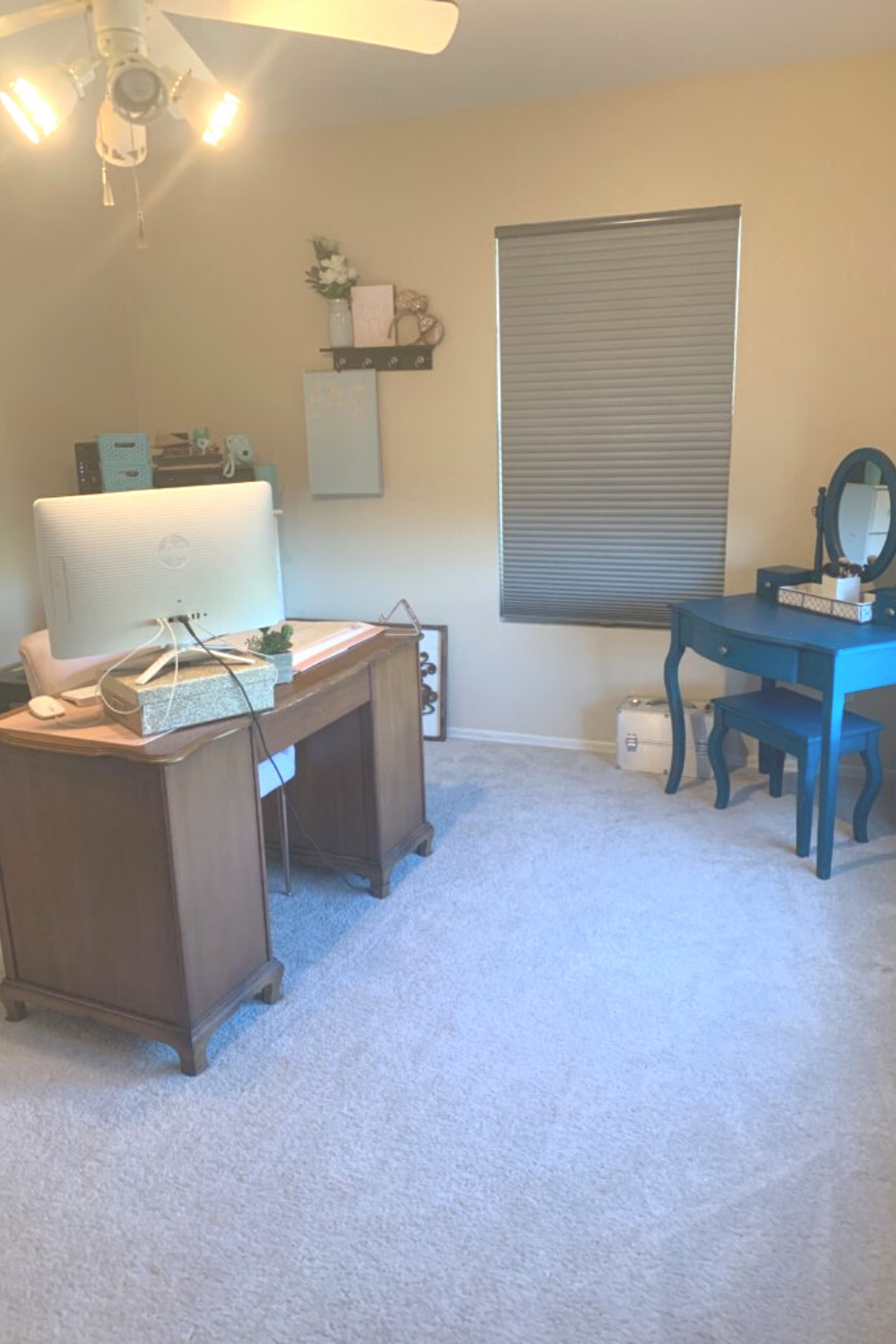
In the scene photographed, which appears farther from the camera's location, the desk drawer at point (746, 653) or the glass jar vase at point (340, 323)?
the glass jar vase at point (340, 323)

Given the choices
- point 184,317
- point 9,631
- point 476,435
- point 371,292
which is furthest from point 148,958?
point 184,317

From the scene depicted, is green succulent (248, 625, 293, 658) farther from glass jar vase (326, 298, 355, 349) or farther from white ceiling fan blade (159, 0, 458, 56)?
glass jar vase (326, 298, 355, 349)

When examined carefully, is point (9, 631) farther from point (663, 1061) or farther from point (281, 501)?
point (663, 1061)

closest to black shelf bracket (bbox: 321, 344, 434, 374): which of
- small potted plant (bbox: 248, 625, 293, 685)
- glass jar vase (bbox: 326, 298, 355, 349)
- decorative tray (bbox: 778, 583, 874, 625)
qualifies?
glass jar vase (bbox: 326, 298, 355, 349)

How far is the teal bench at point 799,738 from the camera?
2854mm

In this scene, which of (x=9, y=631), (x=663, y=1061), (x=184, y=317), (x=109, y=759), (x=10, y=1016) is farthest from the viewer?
(x=184, y=317)

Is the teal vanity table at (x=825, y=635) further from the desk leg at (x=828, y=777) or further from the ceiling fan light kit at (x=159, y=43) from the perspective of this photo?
the ceiling fan light kit at (x=159, y=43)

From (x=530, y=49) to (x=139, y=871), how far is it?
277cm

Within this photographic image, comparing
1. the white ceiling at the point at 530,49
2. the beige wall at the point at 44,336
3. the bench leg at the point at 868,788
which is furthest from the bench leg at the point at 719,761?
the beige wall at the point at 44,336

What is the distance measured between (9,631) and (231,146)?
2191 mm

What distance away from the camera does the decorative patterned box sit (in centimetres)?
194

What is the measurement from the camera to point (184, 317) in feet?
13.8

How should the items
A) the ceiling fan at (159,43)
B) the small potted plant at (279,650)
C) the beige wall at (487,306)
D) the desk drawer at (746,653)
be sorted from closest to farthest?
the ceiling fan at (159,43)
the small potted plant at (279,650)
the desk drawer at (746,653)
the beige wall at (487,306)

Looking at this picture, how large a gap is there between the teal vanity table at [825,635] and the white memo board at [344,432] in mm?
1504
